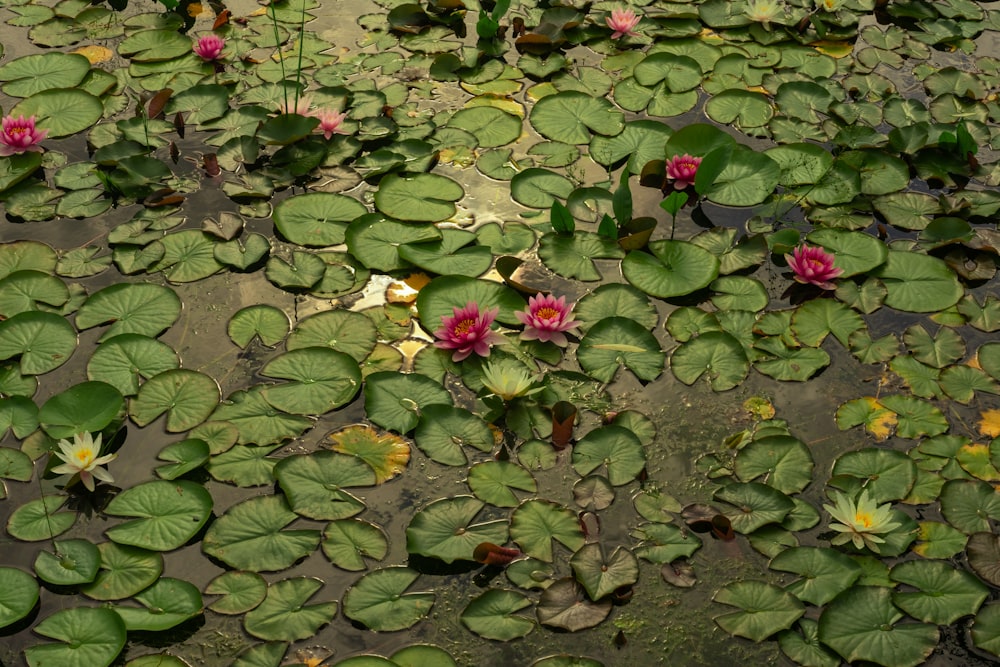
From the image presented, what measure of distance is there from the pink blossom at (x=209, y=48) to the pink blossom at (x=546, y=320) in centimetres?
225

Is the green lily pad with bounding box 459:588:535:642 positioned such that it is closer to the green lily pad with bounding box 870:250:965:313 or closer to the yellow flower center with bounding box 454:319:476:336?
the yellow flower center with bounding box 454:319:476:336

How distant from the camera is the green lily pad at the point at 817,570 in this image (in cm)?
251

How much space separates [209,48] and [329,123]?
90 centimetres

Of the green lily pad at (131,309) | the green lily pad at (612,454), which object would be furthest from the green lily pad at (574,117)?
the green lily pad at (131,309)

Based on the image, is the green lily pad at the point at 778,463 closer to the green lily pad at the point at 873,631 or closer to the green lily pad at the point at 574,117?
the green lily pad at the point at 873,631

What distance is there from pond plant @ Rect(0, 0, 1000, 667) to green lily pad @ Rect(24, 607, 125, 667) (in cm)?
1

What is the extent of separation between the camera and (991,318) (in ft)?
10.8

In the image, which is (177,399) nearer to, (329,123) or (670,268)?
(329,123)

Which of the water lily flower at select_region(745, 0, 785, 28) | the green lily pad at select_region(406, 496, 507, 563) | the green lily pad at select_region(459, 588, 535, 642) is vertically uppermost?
the water lily flower at select_region(745, 0, 785, 28)

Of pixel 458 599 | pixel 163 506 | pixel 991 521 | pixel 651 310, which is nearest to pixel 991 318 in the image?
pixel 991 521

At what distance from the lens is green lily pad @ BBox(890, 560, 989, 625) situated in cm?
248

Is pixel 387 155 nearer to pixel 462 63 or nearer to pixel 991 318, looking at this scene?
pixel 462 63

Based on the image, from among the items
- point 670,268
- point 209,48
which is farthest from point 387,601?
point 209,48

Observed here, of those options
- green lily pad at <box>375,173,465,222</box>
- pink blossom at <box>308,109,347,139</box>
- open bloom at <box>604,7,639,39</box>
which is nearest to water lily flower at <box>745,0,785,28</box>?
open bloom at <box>604,7,639,39</box>
